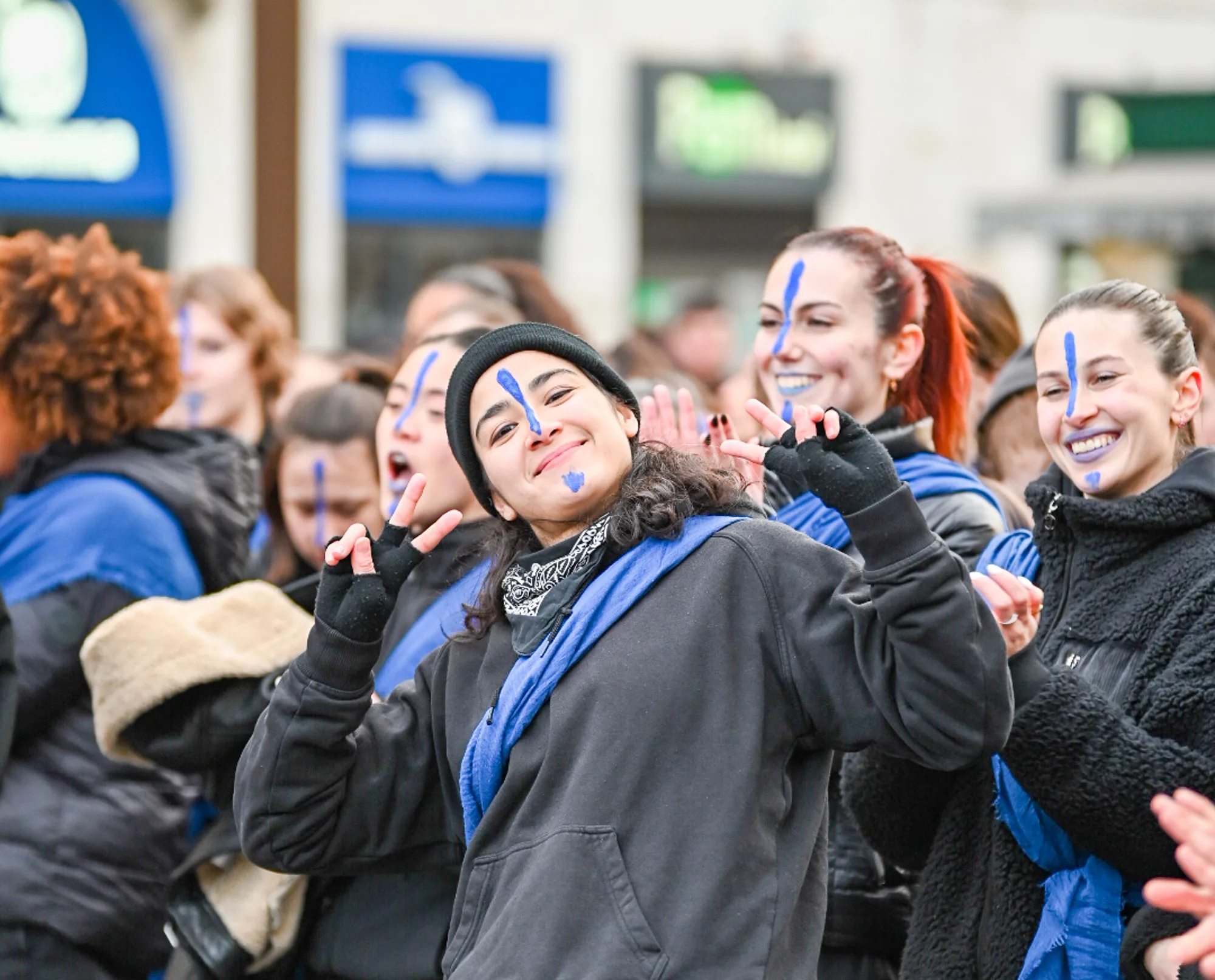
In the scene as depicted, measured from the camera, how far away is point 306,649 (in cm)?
252

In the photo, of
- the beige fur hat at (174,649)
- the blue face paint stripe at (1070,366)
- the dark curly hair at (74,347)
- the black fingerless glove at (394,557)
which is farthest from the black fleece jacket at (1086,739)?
the dark curly hair at (74,347)

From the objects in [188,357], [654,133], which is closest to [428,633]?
[188,357]

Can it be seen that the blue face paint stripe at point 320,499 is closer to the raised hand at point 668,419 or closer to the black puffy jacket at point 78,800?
the black puffy jacket at point 78,800

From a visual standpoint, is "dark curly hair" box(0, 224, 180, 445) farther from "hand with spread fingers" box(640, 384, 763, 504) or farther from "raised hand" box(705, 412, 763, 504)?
"raised hand" box(705, 412, 763, 504)

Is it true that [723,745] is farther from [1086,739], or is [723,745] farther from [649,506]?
[1086,739]

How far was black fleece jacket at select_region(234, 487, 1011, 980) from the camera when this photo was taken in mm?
2162

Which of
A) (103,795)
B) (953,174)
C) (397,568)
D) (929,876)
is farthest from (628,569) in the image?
(953,174)

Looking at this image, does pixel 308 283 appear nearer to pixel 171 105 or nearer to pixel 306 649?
pixel 171 105

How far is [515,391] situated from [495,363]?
0.06 meters

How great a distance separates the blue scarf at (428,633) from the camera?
289 cm

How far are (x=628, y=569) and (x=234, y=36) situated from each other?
11.7 metres

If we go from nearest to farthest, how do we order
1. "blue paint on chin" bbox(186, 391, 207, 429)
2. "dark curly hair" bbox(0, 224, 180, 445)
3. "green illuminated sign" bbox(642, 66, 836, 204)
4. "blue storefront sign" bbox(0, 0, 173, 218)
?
"dark curly hair" bbox(0, 224, 180, 445) < "blue paint on chin" bbox(186, 391, 207, 429) < "blue storefront sign" bbox(0, 0, 173, 218) < "green illuminated sign" bbox(642, 66, 836, 204)

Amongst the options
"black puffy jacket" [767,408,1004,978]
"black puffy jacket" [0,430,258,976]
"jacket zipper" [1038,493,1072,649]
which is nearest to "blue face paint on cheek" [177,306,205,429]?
"black puffy jacket" [0,430,258,976]

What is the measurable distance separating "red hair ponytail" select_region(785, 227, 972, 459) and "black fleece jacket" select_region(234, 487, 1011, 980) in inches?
39.8
